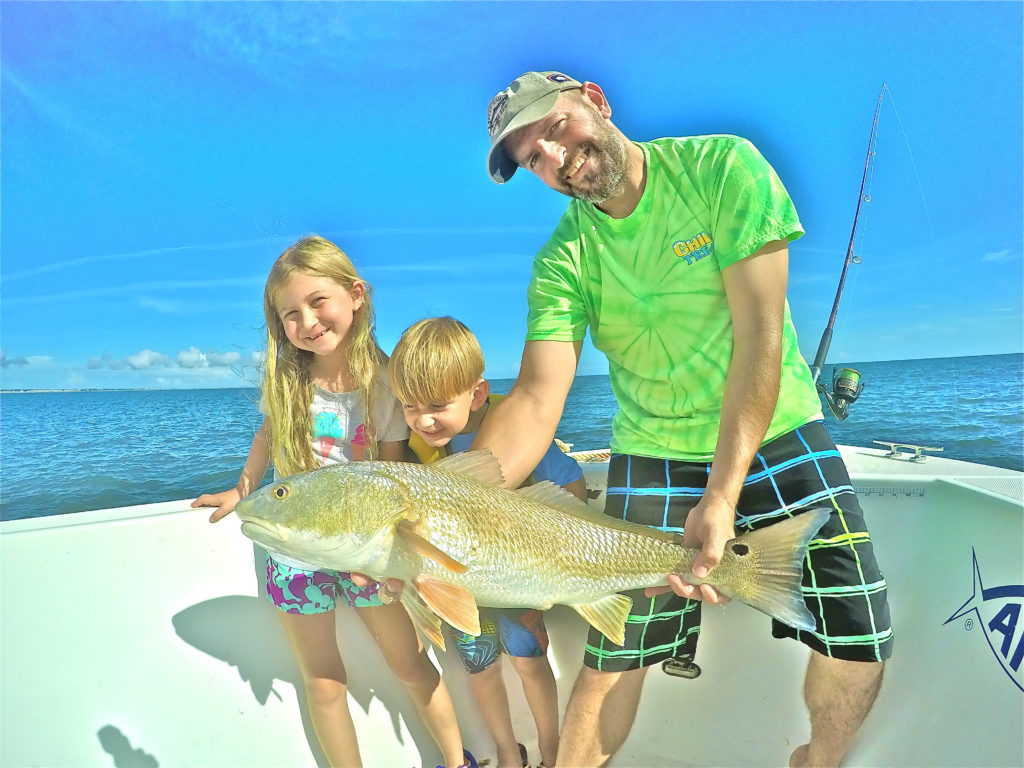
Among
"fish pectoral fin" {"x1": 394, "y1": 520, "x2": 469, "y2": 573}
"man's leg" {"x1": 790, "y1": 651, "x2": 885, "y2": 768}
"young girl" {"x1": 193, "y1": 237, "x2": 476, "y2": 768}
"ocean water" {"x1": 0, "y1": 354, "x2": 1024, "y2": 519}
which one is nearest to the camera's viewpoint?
"fish pectoral fin" {"x1": 394, "y1": 520, "x2": 469, "y2": 573}

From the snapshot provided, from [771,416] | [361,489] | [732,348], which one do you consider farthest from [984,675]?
[361,489]

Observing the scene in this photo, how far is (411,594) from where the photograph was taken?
182 centimetres

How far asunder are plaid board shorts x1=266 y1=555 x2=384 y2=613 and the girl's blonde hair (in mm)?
405

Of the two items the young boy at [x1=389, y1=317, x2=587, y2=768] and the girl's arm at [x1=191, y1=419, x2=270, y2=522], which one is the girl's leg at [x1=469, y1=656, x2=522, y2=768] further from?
the girl's arm at [x1=191, y1=419, x2=270, y2=522]

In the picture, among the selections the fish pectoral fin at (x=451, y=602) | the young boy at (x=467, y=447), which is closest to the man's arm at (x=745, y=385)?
the fish pectoral fin at (x=451, y=602)

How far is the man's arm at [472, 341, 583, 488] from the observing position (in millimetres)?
2334

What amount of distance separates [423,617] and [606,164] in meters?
1.61

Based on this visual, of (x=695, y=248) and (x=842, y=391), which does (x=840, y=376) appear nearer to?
(x=842, y=391)

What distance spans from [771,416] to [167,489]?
76.1ft

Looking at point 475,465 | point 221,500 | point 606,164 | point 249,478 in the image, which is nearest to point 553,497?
point 475,465

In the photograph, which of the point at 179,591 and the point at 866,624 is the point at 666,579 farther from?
the point at 179,591

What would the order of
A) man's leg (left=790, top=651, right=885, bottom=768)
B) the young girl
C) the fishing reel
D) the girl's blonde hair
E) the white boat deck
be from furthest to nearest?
the fishing reel, the girl's blonde hair, the young girl, the white boat deck, man's leg (left=790, top=651, right=885, bottom=768)

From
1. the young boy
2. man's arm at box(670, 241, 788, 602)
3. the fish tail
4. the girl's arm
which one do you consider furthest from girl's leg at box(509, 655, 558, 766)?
the girl's arm

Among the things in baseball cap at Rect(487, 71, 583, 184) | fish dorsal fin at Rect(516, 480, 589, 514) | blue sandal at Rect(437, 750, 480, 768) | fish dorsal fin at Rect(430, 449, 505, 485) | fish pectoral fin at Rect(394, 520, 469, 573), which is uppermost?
baseball cap at Rect(487, 71, 583, 184)
